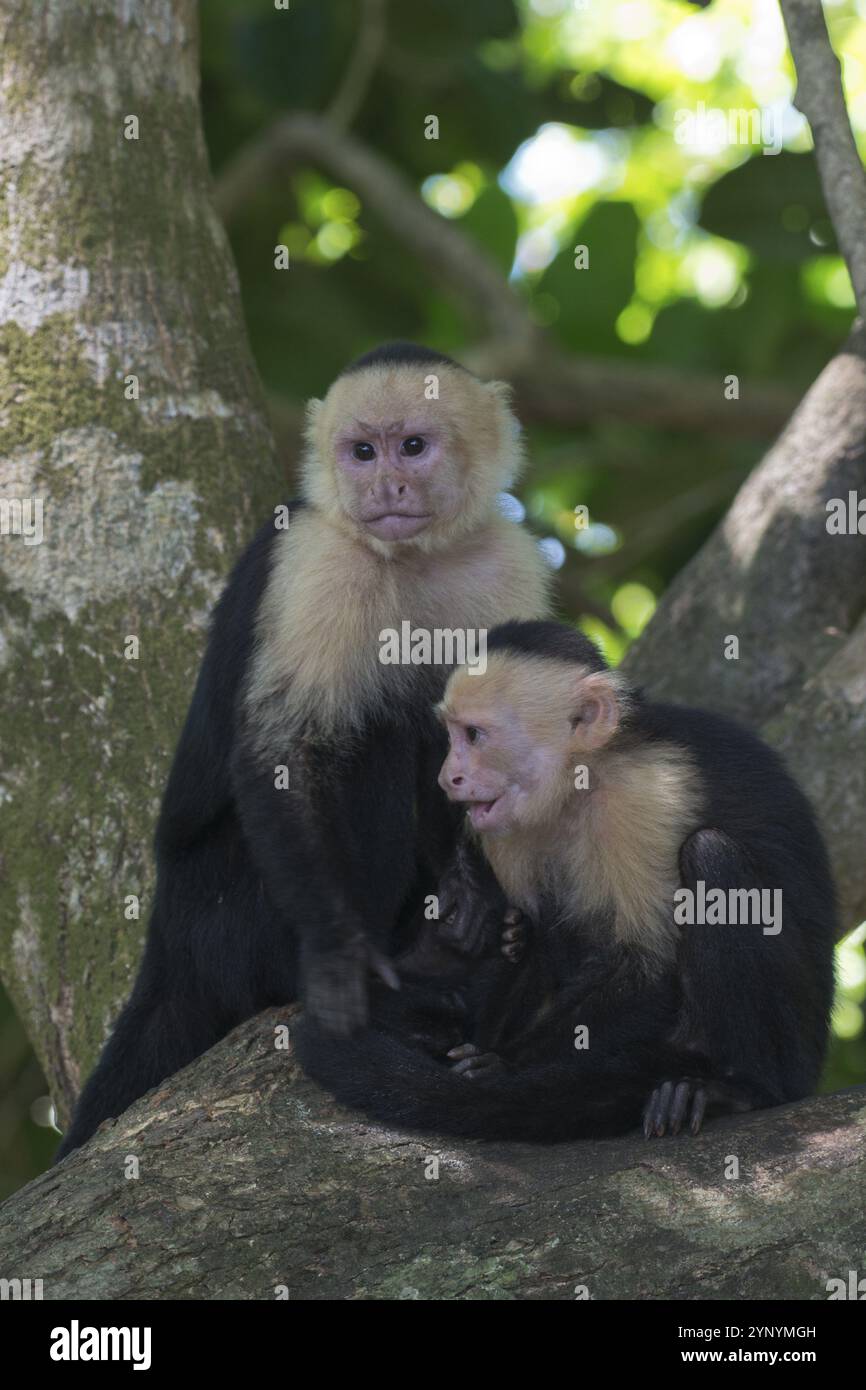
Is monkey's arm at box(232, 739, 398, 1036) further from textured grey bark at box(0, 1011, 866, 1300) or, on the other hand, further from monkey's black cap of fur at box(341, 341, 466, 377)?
monkey's black cap of fur at box(341, 341, 466, 377)

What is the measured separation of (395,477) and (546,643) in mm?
613

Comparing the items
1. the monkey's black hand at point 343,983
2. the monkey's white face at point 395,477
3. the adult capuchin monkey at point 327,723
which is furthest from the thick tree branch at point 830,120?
the monkey's black hand at point 343,983

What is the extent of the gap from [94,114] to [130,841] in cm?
200

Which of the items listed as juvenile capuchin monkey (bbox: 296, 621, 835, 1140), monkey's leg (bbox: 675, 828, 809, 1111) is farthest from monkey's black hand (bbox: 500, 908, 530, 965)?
monkey's leg (bbox: 675, 828, 809, 1111)

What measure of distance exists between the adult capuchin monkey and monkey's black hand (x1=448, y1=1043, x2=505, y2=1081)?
0.26 meters

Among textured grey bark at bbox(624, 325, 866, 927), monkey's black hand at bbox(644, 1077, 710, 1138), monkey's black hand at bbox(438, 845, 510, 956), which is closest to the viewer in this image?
monkey's black hand at bbox(644, 1077, 710, 1138)

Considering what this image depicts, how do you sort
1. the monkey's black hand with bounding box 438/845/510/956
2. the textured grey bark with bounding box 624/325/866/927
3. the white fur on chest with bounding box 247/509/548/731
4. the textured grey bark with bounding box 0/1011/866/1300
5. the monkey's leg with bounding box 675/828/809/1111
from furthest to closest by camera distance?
the textured grey bark with bounding box 624/325/866/927, the white fur on chest with bounding box 247/509/548/731, the monkey's black hand with bounding box 438/845/510/956, the monkey's leg with bounding box 675/828/809/1111, the textured grey bark with bounding box 0/1011/866/1300

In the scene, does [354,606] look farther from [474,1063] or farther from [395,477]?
[474,1063]

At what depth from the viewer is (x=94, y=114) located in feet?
14.6

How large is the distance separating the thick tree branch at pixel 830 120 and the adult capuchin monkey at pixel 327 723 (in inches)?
39.8

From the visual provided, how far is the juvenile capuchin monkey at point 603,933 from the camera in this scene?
3037 millimetres

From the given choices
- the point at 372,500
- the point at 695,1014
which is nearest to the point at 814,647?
the point at 372,500

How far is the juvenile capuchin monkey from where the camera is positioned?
3037 mm

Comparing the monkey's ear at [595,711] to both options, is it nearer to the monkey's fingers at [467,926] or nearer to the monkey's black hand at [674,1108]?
the monkey's fingers at [467,926]
